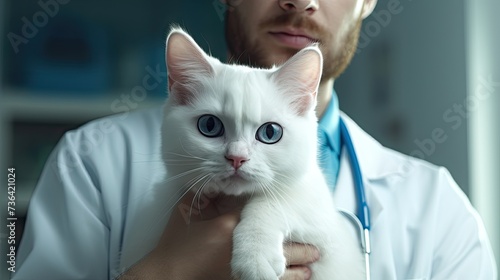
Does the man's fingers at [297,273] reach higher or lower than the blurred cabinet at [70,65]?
lower

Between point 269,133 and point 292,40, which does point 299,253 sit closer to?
point 269,133

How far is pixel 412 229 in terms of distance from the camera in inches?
54.3

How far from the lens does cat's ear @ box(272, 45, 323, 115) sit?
97 centimetres

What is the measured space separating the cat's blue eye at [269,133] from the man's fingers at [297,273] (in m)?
0.24

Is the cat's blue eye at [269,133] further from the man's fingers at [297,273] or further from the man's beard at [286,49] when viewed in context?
the man's beard at [286,49]

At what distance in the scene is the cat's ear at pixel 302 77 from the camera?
38.1 inches

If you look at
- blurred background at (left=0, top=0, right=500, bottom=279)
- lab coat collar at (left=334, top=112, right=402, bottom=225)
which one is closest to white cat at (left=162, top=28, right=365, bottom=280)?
lab coat collar at (left=334, top=112, right=402, bottom=225)

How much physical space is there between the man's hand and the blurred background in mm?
1173

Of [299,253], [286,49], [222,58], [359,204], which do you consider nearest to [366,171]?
[359,204]

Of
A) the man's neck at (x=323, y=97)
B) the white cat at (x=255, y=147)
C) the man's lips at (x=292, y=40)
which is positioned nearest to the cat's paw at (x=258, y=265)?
the white cat at (x=255, y=147)

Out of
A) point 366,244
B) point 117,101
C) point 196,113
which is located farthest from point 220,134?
point 117,101

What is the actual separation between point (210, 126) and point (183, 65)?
134 millimetres

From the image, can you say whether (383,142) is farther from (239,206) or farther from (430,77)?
(239,206)

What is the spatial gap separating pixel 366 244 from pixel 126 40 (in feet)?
5.78
